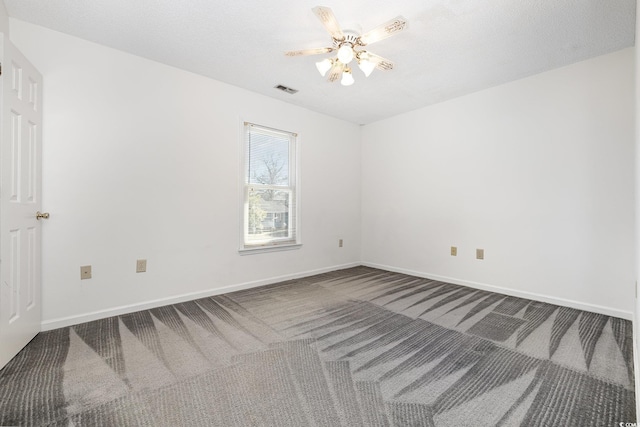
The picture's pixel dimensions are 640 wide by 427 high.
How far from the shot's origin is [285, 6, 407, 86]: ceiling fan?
180cm

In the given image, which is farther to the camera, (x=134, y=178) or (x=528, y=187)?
(x=528, y=187)

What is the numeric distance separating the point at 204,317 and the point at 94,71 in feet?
7.71

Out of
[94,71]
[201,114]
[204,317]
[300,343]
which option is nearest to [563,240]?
[300,343]

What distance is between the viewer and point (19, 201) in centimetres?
191

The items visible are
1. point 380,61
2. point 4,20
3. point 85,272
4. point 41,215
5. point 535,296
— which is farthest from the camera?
point 535,296

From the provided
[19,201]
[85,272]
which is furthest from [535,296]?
[19,201]

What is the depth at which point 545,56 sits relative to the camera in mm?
2605

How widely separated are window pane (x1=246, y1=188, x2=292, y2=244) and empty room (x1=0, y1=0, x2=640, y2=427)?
0.10 feet

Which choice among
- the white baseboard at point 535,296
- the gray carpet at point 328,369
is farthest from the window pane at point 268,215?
the white baseboard at point 535,296

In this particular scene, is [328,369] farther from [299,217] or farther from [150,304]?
[299,217]

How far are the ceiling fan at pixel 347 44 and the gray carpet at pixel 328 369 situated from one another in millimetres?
2112

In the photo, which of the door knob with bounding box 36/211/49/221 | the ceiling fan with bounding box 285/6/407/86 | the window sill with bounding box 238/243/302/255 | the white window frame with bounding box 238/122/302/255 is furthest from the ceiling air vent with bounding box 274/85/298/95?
the door knob with bounding box 36/211/49/221

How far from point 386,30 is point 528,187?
Result: 234 centimetres

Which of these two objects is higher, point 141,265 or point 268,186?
point 268,186
